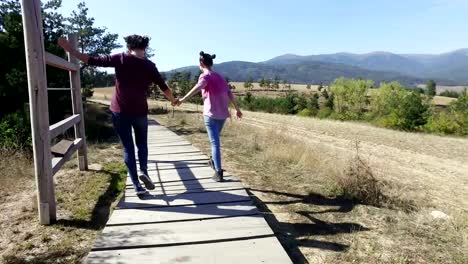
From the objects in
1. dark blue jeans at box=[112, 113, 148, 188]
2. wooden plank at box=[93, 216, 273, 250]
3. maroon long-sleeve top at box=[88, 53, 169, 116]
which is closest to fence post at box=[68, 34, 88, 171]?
maroon long-sleeve top at box=[88, 53, 169, 116]

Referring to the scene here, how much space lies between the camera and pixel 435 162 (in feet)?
55.8

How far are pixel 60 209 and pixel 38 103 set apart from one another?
60.9 inches

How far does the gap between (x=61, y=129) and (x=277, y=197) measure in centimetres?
318

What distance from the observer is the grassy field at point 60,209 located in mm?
3766

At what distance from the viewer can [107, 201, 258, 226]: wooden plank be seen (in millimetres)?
4020

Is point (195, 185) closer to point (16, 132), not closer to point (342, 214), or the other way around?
point (342, 214)

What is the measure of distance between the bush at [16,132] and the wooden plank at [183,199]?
6969 millimetres

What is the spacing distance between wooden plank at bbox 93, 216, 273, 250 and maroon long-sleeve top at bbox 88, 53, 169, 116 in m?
1.48

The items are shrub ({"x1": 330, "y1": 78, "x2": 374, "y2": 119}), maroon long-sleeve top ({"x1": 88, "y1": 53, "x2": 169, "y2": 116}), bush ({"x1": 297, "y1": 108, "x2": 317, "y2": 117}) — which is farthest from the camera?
shrub ({"x1": 330, "y1": 78, "x2": 374, "y2": 119})

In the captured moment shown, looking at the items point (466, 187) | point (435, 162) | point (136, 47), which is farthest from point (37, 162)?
point (435, 162)

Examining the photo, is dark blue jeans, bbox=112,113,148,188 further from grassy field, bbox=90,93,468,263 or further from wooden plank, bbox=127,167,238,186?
grassy field, bbox=90,93,468,263

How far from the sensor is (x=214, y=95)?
5574 millimetres

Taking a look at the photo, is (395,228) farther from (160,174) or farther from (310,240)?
(160,174)

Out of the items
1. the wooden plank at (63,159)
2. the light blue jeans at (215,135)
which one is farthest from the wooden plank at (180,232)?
the light blue jeans at (215,135)
